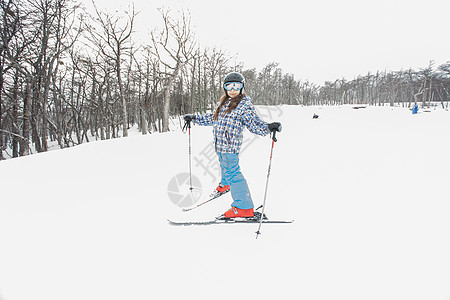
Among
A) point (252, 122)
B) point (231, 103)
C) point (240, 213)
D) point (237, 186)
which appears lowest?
point (240, 213)

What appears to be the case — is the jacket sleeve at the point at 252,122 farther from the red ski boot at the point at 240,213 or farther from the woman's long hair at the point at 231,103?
the red ski boot at the point at 240,213

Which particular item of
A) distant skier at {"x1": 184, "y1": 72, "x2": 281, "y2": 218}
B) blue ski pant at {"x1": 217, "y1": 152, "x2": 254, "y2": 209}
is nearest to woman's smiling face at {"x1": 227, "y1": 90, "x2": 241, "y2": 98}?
distant skier at {"x1": 184, "y1": 72, "x2": 281, "y2": 218}

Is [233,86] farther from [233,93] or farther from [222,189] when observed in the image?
[222,189]

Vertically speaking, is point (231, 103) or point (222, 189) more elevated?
point (231, 103)

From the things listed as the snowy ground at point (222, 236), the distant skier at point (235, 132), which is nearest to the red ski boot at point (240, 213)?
the distant skier at point (235, 132)

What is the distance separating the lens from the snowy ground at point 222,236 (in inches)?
61.6

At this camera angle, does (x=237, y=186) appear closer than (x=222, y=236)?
No

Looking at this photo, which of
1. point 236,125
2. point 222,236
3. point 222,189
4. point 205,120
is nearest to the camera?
point 222,236

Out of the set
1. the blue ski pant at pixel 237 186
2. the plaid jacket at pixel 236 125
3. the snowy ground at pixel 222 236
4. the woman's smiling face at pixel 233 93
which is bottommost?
the snowy ground at pixel 222 236

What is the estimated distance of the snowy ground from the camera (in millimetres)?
1563

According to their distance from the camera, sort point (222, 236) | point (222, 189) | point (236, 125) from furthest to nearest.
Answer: point (222, 189), point (236, 125), point (222, 236)

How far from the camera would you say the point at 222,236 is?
222cm

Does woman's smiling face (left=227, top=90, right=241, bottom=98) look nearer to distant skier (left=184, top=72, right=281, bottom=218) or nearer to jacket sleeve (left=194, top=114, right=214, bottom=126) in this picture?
distant skier (left=184, top=72, right=281, bottom=218)

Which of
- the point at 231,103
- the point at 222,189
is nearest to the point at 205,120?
the point at 231,103
